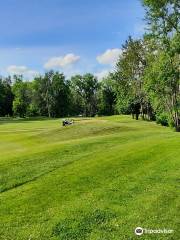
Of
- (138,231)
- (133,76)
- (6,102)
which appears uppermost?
(133,76)

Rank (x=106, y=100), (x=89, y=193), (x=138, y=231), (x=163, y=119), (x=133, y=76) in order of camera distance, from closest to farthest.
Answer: (x=138, y=231) → (x=89, y=193) → (x=163, y=119) → (x=133, y=76) → (x=106, y=100)

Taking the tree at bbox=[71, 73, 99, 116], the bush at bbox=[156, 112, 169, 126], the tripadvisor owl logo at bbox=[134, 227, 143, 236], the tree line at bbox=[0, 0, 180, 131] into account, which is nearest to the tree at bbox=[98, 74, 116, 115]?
the tree line at bbox=[0, 0, 180, 131]

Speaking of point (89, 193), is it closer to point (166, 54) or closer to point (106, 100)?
point (166, 54)

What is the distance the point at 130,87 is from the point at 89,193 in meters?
70.7

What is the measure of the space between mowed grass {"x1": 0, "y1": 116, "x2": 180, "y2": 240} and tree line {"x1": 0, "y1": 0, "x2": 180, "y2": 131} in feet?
70.7

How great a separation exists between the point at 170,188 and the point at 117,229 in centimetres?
454

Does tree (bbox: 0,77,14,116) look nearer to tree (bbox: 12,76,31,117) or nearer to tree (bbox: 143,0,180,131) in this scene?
tree (bbox: 12,76,31,117)

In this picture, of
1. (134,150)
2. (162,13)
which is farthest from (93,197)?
(162,13)

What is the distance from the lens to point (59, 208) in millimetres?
12867

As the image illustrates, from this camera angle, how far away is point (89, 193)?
572 inches

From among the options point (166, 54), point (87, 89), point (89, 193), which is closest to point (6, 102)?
point (87, 89)

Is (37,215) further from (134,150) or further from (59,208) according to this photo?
(134,150)

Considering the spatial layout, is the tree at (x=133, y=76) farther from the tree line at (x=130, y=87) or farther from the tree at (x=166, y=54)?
the tree at (x=166, y=54)

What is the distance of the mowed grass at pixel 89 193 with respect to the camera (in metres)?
11.3
